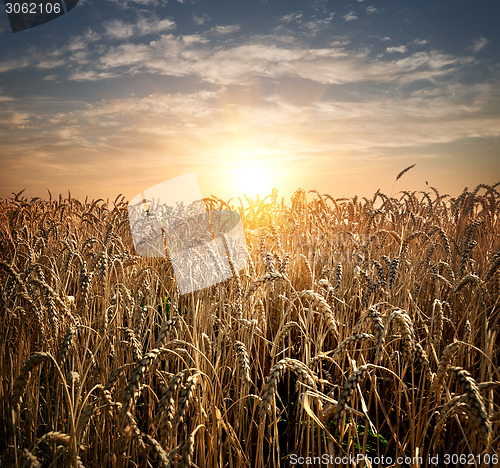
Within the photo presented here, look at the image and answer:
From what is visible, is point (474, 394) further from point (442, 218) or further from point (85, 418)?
point (442, 218)

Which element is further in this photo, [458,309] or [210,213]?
[210,213]

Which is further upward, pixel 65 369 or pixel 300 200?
pixel 300 200

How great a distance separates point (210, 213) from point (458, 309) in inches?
130

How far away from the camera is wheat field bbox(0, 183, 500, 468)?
1.19 m

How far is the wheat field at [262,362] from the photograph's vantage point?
47.0 inches

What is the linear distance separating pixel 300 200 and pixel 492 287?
2.83 m

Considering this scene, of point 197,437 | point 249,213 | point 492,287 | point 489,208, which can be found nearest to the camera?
point 197,437

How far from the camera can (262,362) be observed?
2543 millimetres

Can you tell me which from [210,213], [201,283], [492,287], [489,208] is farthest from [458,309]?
[210,213]

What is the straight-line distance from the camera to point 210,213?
208 inches

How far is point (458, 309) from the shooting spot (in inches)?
113

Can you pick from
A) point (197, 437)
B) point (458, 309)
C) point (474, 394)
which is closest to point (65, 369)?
point (197, 437)

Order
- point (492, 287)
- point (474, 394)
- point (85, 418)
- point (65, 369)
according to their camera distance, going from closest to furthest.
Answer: point (474, 394) < point (85, 418) < point (65, 369) < point (492, 287)

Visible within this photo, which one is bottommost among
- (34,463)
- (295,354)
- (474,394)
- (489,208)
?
(295,354)
